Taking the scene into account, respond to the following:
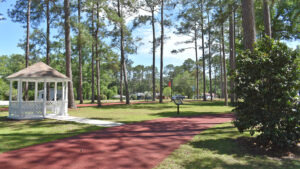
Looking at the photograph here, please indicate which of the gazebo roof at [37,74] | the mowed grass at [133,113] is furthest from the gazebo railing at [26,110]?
the mowed grass at [133,113]

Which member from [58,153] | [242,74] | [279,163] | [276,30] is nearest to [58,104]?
[58,153]

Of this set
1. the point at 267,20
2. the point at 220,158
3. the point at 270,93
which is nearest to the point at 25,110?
the point at 220,158

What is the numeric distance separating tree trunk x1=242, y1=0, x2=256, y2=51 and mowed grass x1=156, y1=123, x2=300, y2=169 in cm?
393

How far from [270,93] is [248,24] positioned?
3685mm

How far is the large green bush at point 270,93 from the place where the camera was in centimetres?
496

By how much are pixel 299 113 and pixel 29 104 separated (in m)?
13.1

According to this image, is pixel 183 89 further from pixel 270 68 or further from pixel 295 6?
pixel 270 68

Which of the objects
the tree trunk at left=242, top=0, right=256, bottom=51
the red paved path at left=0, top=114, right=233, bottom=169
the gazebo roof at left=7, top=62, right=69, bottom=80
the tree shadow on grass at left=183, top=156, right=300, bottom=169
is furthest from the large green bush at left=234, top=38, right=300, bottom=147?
the gazebo roof at left=7, top=62, right=69, bottom=80

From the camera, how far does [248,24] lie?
7645mm

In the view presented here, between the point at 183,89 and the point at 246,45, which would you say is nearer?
the point at 246,45

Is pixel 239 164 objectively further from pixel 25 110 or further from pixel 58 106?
pixel 58 106

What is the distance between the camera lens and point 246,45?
24.5ft

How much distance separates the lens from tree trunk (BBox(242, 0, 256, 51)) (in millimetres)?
7430

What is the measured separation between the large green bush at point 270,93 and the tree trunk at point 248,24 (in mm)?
1807
